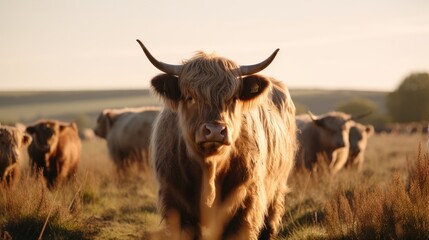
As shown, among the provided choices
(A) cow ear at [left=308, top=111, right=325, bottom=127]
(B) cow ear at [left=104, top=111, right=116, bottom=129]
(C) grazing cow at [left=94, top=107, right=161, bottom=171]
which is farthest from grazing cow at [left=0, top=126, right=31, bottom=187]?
(B) cow ear at [left=104, top=111, right=116, bottom=129]

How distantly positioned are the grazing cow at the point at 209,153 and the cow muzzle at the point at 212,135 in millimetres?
88

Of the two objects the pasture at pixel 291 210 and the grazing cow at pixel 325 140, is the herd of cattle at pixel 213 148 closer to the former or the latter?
the pasture at pixel 291 210

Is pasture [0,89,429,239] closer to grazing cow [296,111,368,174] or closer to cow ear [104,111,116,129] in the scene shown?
grazing cow [296,111,368,174]

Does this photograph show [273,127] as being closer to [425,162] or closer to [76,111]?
[425,162]

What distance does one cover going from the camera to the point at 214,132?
4848 mm

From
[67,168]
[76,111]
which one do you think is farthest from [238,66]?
[76,111]

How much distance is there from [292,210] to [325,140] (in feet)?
16.4

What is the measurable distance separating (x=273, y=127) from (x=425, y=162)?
1.72m

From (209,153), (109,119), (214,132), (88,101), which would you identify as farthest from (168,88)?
(88,101)

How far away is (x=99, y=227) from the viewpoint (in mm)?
7258

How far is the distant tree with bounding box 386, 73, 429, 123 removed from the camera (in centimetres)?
5512

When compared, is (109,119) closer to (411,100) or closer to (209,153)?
(209,153)

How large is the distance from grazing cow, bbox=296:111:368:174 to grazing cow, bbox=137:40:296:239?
681 cm

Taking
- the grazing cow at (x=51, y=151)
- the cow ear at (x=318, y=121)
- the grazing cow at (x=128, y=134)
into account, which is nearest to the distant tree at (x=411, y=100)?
the grazing cow at (x=128, y=134)
